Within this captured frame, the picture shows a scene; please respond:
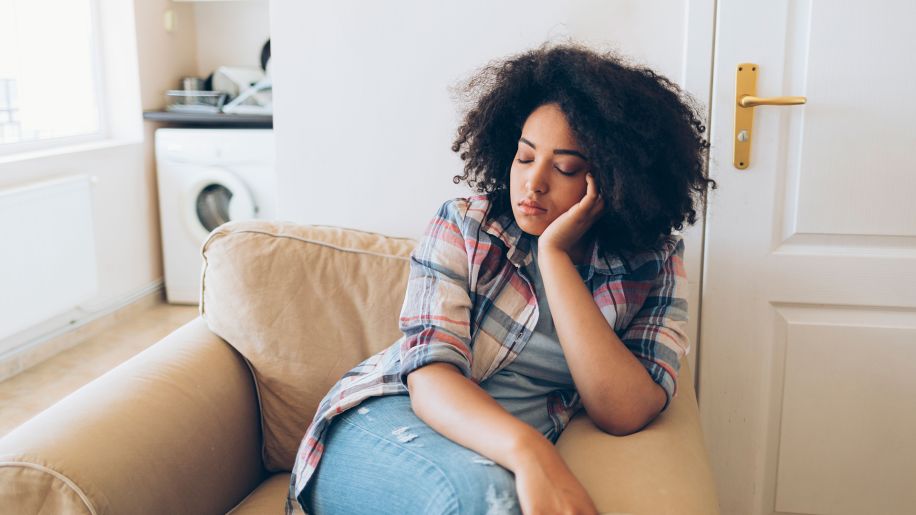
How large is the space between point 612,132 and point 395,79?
0.74 m

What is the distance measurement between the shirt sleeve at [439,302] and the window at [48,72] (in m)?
2.70

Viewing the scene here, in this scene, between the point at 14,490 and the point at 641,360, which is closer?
the point at 14,490

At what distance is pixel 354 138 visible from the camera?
6.26 ft

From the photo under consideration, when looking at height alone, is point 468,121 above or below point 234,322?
above

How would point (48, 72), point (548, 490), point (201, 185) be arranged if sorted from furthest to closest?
point (201, 185)
point (48, 72)
point (548, 490)

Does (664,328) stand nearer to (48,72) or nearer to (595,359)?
(595,359)

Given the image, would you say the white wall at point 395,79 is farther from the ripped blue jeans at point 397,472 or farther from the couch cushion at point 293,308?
the ripped blue jeans at point 397,472

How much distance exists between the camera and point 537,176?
1261mm

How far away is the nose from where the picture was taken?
1261mm

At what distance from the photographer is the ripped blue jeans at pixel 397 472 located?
1025mm

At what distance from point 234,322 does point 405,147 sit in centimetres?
58

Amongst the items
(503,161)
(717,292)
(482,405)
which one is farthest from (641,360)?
(717,292)

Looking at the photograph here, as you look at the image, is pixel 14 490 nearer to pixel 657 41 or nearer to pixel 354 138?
pixel 354 138

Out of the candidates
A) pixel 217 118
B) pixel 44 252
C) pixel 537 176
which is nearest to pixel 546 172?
pixel 537 176
